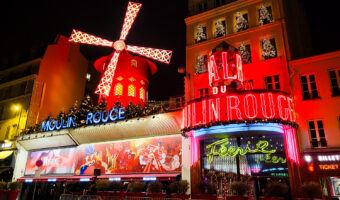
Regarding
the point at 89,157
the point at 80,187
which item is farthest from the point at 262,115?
the point at 80,187

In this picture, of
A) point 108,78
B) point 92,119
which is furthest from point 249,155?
Answer: point 108,78

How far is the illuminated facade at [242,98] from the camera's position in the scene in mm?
9648

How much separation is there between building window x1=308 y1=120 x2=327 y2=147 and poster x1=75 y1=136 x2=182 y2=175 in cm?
572

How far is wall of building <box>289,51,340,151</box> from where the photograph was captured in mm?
9750

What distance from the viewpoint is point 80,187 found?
52.4ft

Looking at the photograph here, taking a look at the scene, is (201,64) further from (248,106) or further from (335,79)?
(335,79)

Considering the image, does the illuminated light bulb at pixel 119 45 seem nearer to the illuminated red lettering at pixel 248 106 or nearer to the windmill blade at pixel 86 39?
the windmill blade at pixel 86 39

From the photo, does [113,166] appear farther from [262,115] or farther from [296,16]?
[296,16]

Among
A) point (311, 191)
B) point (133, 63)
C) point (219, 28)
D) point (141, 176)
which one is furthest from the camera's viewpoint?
point (133, 63)

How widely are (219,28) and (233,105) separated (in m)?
5.54

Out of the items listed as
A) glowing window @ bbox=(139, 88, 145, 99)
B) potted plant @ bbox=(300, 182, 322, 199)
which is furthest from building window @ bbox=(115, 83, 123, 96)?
potted plant @ bbox=(300, 182, 322, 199)

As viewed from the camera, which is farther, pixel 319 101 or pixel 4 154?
pixel 4 154

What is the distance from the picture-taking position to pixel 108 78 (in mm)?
17672

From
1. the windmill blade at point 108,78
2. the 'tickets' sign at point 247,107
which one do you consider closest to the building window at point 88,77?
the windmill blade at point 108,78
